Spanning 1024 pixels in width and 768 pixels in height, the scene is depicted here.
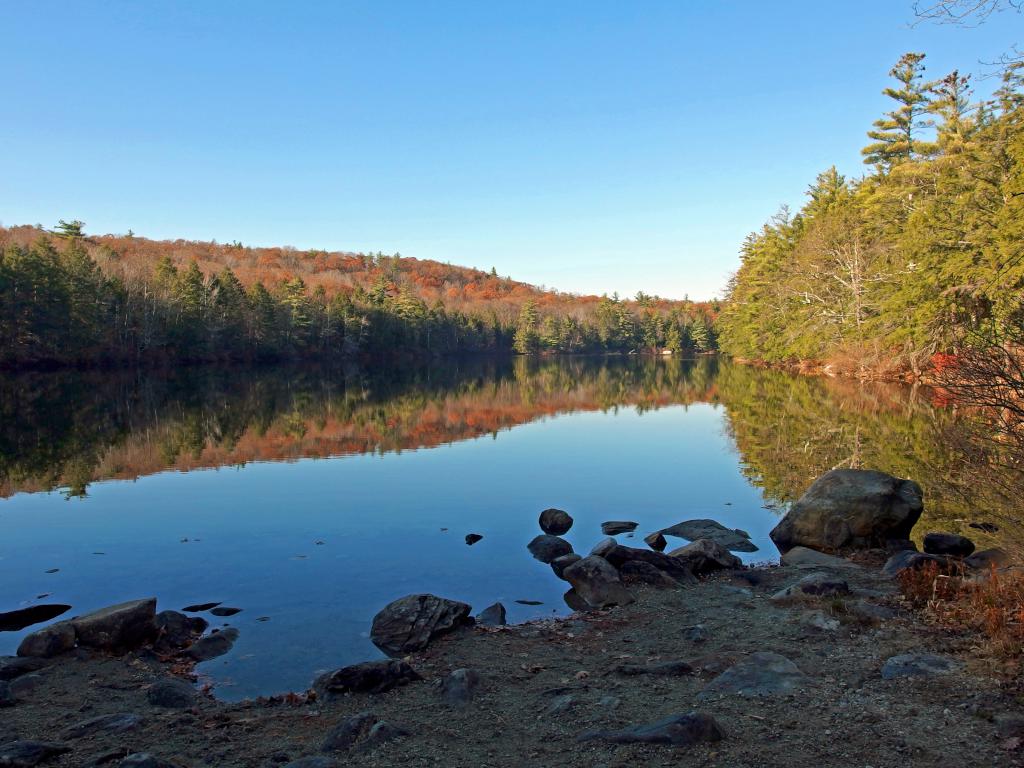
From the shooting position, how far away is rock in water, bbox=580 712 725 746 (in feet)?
17.1

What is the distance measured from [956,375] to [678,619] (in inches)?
177

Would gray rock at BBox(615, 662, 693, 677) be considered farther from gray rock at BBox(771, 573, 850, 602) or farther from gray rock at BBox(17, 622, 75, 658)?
gray rock at BBox(17, 622, 75, 658)

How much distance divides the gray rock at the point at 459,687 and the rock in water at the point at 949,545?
8.44 meters

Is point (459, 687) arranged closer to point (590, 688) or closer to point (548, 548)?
point (590, 688)

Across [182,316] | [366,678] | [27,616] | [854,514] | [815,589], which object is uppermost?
[182,316]

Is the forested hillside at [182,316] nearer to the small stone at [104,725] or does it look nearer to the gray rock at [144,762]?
the small stone at [104,725]

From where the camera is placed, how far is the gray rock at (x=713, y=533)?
12.9m

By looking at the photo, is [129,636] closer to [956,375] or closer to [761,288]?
[956,375]

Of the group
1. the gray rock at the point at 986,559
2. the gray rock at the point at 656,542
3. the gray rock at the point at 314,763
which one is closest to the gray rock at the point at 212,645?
the gray rock at the point at 314,763

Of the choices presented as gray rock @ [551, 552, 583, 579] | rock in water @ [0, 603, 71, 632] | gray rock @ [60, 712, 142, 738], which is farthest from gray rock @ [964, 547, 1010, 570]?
rock in water @ [0, 603, 71, 632]

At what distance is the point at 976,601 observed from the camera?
24.0 feet

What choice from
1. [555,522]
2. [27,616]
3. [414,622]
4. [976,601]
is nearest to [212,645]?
[414,622]

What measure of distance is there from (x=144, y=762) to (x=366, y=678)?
7.36ft

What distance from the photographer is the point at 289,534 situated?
1391 centimetres
